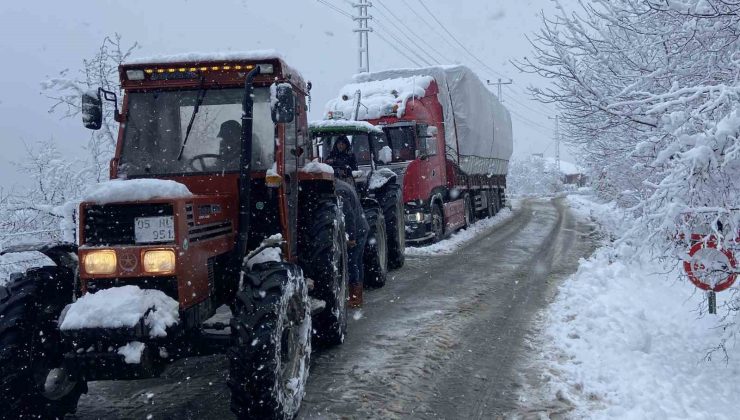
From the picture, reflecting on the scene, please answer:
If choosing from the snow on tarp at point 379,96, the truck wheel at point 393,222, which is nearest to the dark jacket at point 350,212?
the truck wheel at point 393,222

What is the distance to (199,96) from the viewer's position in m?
5.03

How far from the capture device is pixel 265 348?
385 centimetres

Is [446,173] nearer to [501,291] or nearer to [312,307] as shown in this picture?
[501,291]

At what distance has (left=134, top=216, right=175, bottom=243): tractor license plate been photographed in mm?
3895

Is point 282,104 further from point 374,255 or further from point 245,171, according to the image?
point 374,255

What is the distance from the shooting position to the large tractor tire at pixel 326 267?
574 centimetres

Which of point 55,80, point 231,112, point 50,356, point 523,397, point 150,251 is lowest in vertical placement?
point 523,397

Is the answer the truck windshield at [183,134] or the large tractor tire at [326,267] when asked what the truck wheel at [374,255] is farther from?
the truck windshield at [183,134]

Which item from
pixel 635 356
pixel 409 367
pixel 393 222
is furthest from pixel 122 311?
pixel 393 222

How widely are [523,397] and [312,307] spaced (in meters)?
1.98

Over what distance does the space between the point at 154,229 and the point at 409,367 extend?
2.70 m

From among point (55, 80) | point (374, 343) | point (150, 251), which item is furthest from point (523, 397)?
point (55, 80)

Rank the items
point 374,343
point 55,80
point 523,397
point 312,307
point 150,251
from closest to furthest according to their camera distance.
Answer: point 150,251 < point 523,397 < point 312,307 < point 374,343 < point 55,80

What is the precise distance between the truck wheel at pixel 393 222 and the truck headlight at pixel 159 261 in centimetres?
702
